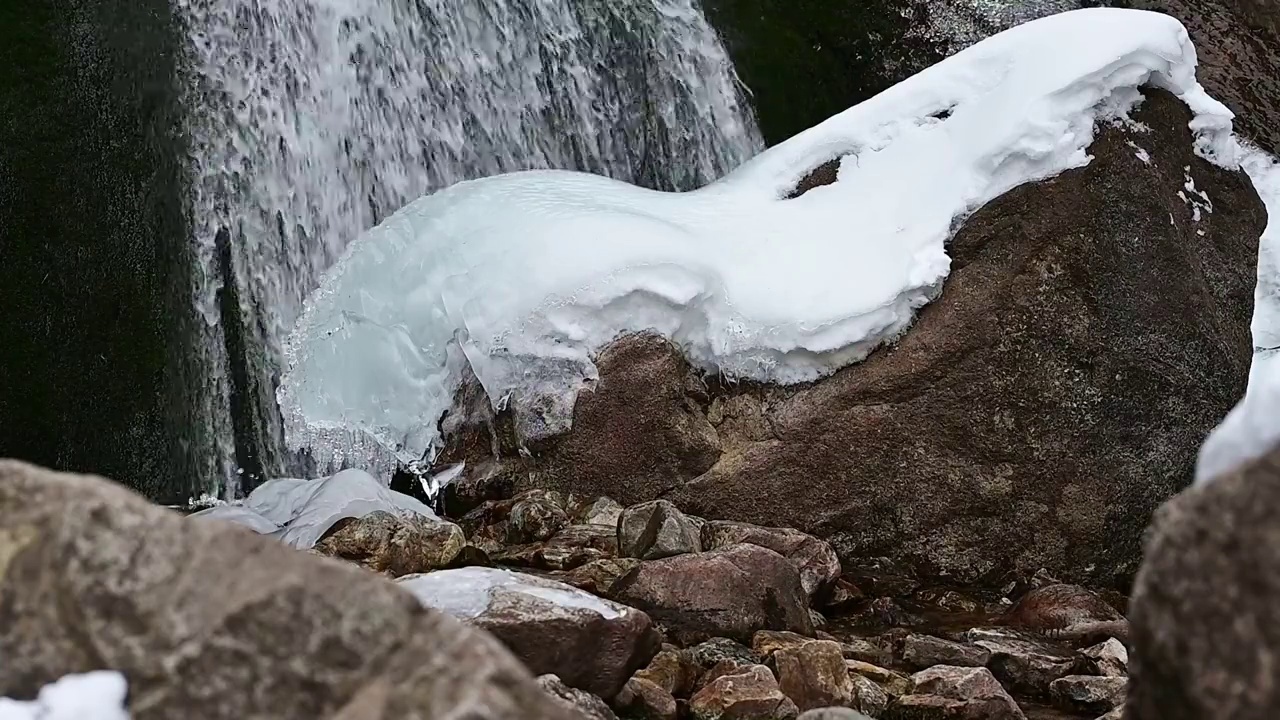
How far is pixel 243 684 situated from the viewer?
1.45 meters

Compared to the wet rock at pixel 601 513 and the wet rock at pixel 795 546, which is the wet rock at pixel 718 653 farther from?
the wet rock at pixel 601 513

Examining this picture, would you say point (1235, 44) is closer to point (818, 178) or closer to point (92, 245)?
point (818, 178)

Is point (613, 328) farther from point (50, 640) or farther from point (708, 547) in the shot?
point (50, 640)

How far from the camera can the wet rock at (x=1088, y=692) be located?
3.94 meters

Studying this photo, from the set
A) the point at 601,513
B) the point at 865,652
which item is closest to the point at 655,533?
the point at 601,513

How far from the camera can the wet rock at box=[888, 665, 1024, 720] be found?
3545 mm

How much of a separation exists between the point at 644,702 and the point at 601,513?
1.82 metres

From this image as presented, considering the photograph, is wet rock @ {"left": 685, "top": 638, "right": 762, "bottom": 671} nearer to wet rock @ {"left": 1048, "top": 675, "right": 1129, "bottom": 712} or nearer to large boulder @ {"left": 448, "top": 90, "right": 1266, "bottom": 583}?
wet rock @ {"left": 1048, "top": 675, "right": 1129, "bottom": 712}

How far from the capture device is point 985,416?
524 centimetres

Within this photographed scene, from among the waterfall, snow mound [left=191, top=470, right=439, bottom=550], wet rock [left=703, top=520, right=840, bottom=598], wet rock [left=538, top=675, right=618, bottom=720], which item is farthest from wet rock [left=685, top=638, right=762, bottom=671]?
the waterfall

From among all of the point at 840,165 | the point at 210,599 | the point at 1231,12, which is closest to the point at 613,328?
the point at 840,165

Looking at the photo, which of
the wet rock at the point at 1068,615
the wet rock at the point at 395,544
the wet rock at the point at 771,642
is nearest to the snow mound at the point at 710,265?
the wet rock at the point at 395,544

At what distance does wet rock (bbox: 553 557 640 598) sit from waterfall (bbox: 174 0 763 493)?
2081mm

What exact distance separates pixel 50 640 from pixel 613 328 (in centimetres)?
375
